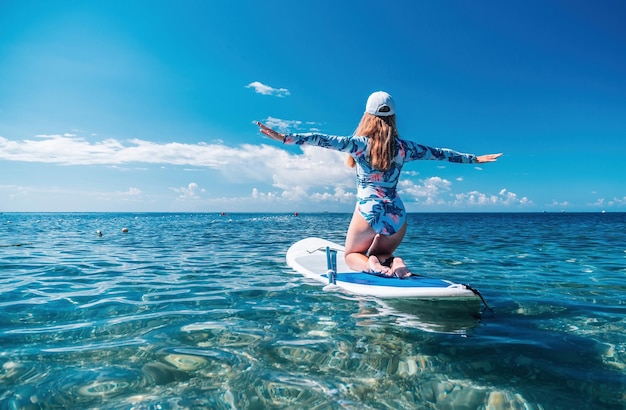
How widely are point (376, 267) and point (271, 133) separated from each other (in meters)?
2.30

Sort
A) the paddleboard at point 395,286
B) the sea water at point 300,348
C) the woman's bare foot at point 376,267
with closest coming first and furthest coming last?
the sea water at point 300,348 < the paddleboard at point 395,286 < the woman's bare foot at point 376,267

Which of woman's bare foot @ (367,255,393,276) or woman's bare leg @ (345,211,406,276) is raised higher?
woman's bare leg @ (345,211,406,276)

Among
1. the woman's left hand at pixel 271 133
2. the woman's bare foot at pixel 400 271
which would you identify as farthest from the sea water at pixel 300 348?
the woman's left hand at pixel 271 133

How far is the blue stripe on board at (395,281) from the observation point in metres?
4.47

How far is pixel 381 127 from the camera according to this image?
4.84 m

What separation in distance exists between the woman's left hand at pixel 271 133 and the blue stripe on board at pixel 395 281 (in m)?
2.22

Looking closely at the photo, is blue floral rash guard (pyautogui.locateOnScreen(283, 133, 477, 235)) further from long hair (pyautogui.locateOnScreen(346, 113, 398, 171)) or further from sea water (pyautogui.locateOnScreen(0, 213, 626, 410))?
sea water (pyautogui.locateOnScreen(0, 213, 626, 410))

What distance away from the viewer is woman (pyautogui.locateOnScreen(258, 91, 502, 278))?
4.80 m

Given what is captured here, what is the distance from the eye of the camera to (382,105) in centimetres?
486

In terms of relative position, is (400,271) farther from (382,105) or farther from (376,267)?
(382,105)

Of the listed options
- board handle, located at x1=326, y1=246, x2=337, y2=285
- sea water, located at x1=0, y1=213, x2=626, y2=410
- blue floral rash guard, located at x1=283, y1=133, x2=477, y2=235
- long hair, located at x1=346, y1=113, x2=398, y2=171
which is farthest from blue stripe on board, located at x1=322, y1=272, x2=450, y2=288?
long hair, located at x1=346, y1=113, x2=398, y2=171

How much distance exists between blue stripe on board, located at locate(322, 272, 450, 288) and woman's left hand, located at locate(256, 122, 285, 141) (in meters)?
2.22

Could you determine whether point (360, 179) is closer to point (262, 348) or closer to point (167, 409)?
point (262, 348)

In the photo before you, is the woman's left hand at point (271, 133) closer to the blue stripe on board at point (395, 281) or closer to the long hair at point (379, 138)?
the long hair at point (379, 138)
